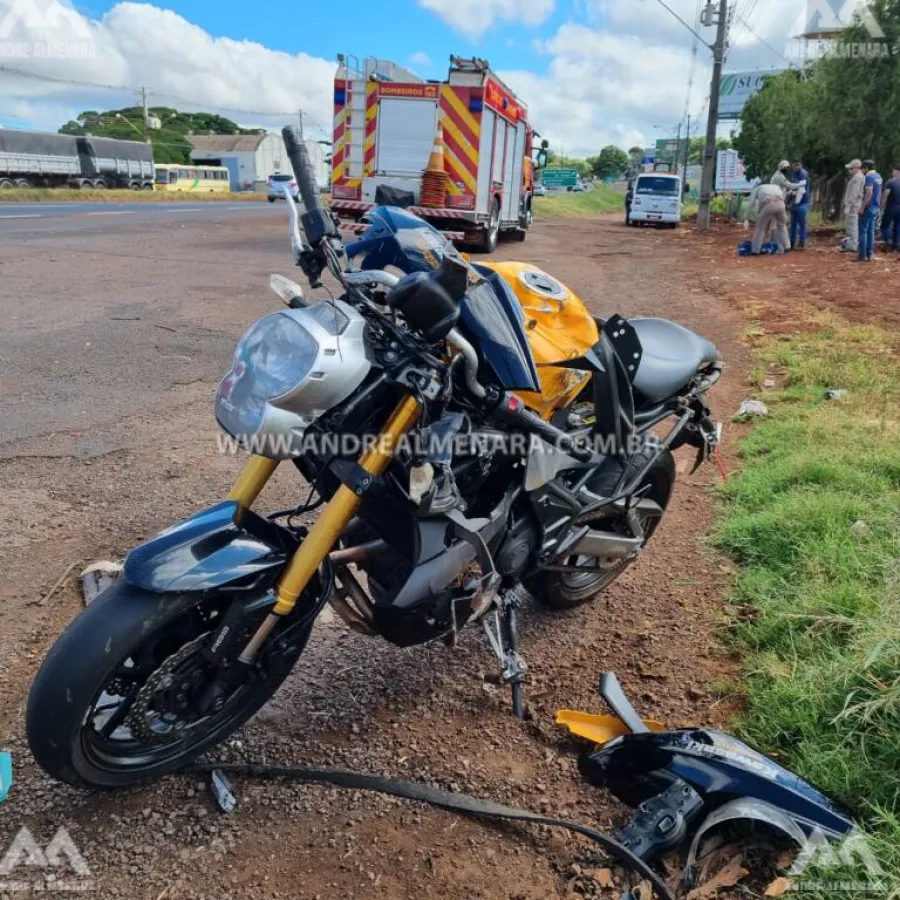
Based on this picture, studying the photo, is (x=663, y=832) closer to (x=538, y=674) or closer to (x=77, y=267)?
(x=538, y=674)

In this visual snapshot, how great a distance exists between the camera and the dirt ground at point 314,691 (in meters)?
2.10

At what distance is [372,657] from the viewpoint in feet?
9.75

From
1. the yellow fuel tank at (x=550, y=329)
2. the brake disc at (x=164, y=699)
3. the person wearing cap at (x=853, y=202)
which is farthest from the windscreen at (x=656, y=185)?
the brake disc at (x=164, y=699)

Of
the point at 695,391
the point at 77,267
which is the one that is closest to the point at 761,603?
the point at 695,391

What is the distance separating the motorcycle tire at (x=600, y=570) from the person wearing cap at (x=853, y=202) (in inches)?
538

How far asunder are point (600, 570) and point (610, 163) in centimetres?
11753

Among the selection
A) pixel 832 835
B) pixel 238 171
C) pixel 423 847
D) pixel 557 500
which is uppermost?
pixel 238 171

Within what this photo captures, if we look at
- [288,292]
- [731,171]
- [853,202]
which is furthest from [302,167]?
[731,171]

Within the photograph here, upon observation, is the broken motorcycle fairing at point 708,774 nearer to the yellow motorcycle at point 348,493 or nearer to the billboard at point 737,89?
the yellow motorcycle at point 348,493

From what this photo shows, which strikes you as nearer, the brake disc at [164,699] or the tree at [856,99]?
the brake disc at [164,699]

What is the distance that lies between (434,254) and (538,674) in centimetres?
165

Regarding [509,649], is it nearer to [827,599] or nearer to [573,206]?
[827,599]

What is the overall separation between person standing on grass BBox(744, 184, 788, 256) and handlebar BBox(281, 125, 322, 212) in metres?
15.4

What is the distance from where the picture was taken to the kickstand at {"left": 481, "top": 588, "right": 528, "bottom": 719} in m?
2.61
